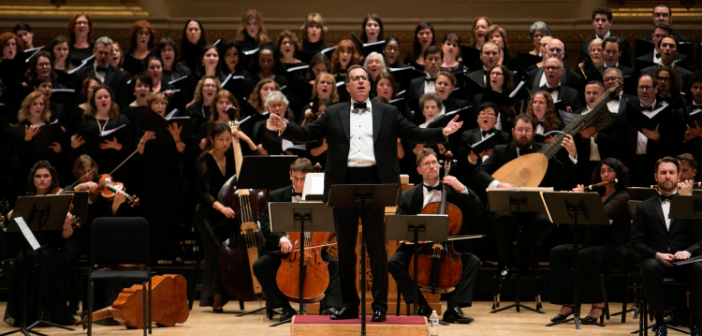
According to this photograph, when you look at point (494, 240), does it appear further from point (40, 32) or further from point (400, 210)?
point (40, 32)

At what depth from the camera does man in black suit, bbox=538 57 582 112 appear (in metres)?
6.50

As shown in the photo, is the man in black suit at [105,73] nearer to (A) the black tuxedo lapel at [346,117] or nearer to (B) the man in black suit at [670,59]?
(A) the black tuxedo lapel at [346,117]

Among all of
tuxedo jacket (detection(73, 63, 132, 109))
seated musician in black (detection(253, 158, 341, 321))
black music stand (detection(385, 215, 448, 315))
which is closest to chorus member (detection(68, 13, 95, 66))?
tuxedo jacket (detection(73, 63, 132, 109))

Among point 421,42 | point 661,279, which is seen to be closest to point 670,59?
point 421,42

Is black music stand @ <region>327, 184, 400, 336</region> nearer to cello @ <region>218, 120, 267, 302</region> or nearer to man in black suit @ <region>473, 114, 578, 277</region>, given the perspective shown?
cello @ <region>218, 120, 267, 302</region>

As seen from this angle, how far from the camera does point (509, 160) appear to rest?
19.3ft

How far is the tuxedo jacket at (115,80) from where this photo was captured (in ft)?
22.8

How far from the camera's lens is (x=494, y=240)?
6.14 meters

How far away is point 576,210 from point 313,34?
3296 millimetres

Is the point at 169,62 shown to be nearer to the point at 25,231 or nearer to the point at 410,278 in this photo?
the point at 25,231

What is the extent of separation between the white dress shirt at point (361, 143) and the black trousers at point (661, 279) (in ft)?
5.77

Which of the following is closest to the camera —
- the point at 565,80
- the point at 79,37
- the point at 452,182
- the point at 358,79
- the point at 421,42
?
the point at 358,79

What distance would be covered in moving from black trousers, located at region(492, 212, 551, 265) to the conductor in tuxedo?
1.91m

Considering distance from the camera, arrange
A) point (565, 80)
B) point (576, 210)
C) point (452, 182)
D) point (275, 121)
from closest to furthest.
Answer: point (275, 121) < point (576, 210) < point (452, 182) < point (565, 80)
